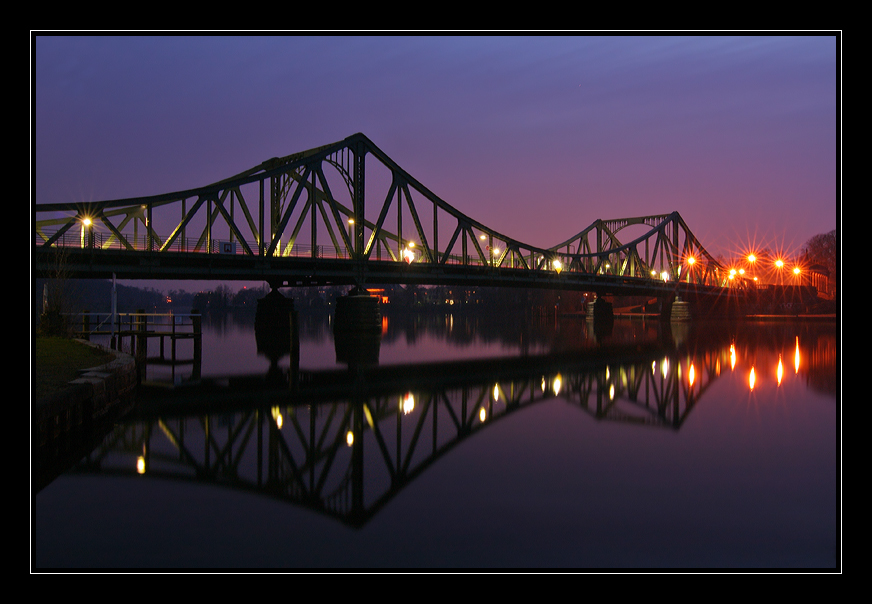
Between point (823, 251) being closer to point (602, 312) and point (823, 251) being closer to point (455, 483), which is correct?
point (602, 312)

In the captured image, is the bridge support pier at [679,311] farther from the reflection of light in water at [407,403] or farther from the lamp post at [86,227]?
the reflection of light in water at [407,403]

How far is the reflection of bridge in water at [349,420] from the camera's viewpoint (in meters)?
11.0

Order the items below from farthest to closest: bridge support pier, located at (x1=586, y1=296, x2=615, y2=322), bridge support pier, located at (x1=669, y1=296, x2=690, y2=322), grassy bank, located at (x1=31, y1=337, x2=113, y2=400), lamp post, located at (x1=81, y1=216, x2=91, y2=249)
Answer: bridge support pier, located at (x1=669, y1=296, x2=690, y2=322) < bridge support pier, located at (x1=586, y1=296, x2=615, y2=322) < lamp post, located at (x1=81, y1=216, x2=91, y2=249) < grassy bank, located at (x1=31, y1=337, x2=113, y2=400)

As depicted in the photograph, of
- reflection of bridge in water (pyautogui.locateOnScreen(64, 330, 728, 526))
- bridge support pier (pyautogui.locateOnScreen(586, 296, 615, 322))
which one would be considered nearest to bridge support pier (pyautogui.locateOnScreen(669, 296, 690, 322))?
bridge support pier (pyautogui.locateOnScreen(586, 296, 615, 322))

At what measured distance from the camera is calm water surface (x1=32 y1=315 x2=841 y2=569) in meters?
7.76

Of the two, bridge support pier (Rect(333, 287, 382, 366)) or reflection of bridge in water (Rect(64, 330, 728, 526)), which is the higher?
bridge support pier (Rect(333, 287, 382, 366))

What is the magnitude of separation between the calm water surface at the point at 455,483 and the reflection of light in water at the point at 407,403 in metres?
0.09

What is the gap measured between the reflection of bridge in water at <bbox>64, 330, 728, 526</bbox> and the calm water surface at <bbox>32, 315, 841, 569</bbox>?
0.25ft

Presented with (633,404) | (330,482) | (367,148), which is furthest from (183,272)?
(330,482)

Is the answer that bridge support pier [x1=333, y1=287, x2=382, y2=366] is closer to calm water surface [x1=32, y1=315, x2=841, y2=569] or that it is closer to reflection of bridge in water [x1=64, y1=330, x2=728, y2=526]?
reflection of bridge in water [x1=64, y1=330, x2=728, y2=526]

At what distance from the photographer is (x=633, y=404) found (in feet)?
65.1

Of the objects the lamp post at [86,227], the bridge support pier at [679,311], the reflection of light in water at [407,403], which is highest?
the lamp post at [86,227]

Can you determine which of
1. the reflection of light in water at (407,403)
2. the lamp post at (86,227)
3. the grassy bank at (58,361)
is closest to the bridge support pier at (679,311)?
the lamp post at (86,227)

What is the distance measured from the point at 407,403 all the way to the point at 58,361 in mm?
11033
